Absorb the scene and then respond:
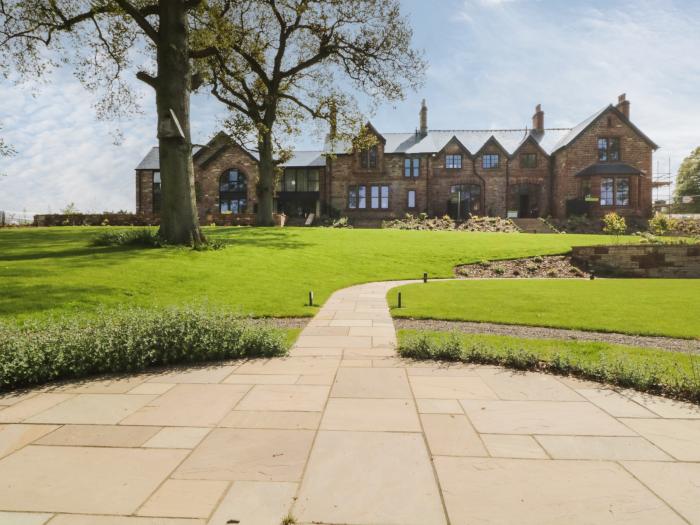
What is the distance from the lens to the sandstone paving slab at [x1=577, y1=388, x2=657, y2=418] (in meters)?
3.98

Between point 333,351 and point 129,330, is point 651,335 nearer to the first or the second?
point 333,351

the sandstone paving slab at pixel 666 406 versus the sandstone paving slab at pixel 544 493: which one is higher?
the sandstone paving slab at pixel 544 493

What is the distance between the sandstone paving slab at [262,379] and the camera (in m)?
4.88

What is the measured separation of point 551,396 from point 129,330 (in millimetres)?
5135

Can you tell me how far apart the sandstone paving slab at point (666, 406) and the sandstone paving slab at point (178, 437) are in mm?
4106

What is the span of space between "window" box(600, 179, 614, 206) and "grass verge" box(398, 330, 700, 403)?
1513 inches

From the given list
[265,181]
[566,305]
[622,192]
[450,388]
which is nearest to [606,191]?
[622,192]

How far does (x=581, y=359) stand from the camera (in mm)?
5500

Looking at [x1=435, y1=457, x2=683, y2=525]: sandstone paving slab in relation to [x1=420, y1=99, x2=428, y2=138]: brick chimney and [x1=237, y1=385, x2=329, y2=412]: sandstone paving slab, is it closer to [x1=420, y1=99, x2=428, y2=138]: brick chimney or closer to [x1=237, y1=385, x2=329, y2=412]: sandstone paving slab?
[x1=237, y1=385, x2=329, y2=412]: sandstone paving slab

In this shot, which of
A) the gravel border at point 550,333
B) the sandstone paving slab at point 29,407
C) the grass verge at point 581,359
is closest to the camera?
the sandstone paving slab at point 29,407

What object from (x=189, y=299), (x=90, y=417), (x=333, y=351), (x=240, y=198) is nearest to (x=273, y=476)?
(x=90, y=417)

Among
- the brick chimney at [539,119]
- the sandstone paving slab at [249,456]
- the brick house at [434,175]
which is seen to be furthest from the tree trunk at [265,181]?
the brick chimney at [539,119]

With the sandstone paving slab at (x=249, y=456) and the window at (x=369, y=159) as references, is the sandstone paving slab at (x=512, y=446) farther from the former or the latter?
the window at (x=369, y=159)

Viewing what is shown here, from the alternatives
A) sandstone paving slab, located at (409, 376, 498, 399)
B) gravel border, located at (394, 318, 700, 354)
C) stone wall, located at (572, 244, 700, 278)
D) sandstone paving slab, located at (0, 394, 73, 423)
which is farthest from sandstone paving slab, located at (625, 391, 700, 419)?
stone wall, located at (572, 244, 700, 278)
